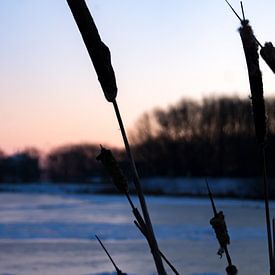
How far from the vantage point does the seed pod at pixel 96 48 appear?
0.87 metres

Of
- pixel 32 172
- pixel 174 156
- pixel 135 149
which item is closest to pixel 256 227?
pixel 174 156

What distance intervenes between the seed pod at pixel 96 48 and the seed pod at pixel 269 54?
225mm

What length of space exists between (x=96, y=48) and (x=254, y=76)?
23 centimetres

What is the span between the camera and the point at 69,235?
15.4m

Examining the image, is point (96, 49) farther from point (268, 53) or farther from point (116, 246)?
point (116, 246)

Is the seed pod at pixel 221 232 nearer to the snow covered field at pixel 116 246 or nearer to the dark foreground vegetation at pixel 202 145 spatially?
the snow covered field at pixel 116 246

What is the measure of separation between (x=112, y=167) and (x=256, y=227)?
54.9 ft

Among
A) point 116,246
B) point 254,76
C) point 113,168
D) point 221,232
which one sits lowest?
point 116,246

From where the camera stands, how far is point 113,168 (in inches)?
38.1

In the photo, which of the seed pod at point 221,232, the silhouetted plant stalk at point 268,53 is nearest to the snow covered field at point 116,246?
the seed pod at point 221,232

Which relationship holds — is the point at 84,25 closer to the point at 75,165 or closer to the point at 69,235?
the point at 69,235

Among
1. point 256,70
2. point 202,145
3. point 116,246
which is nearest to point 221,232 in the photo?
point 256,70

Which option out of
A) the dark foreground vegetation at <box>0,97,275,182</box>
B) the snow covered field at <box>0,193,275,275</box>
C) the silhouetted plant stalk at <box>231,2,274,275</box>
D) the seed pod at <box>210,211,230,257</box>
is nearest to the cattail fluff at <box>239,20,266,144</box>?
the silhouetted plant stalk at <box>231,2,274,275</box>

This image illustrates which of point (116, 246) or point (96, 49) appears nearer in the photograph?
point (96, 49)
